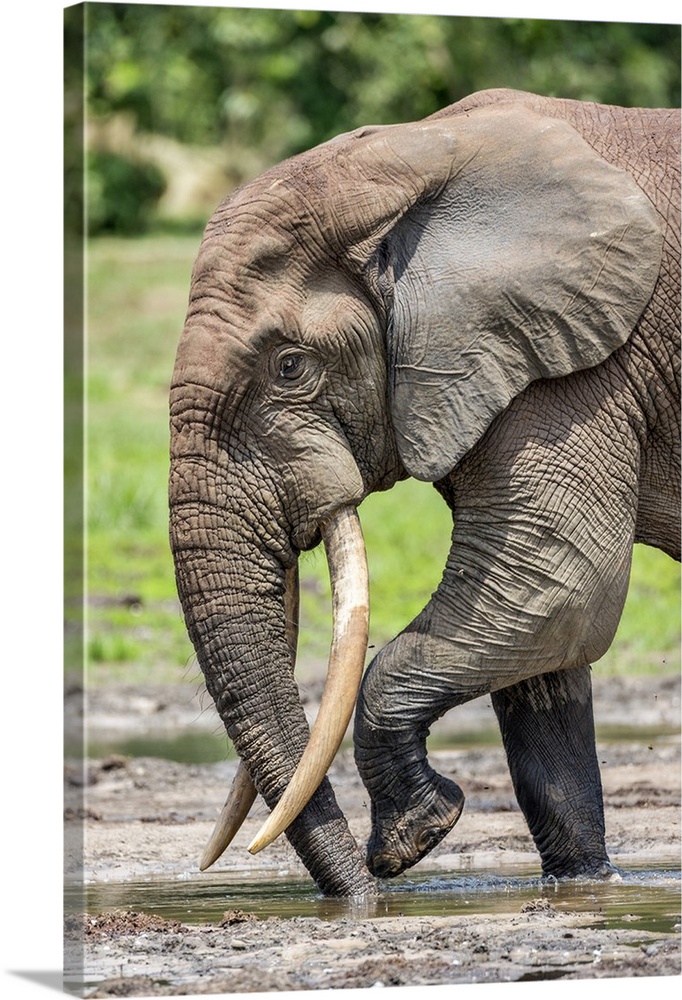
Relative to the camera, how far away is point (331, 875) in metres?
6.21

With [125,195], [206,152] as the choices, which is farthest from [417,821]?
[206,152]

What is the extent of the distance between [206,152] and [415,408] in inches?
565

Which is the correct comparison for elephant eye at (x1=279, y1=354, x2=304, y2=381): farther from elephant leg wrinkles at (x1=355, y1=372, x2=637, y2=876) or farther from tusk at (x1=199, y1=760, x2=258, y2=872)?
tusk at (x1=199, y1=760, x2=258, y2=872)

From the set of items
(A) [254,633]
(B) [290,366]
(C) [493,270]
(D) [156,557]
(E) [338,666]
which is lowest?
(E) [338,666]

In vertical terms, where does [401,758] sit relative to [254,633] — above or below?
below

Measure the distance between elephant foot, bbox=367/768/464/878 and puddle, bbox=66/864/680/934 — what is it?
6.3 inches

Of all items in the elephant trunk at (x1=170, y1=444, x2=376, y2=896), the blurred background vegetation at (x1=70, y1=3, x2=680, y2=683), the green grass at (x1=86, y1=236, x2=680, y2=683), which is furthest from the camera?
the green grass at (x1=86, y1=236, x2=680, y2=683)

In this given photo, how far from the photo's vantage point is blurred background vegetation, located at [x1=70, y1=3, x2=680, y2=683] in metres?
9.67

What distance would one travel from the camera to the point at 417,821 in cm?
628

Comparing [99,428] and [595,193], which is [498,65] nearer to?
[595,193]

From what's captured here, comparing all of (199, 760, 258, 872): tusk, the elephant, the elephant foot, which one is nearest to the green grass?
(199, 760, 258, 872): tusk

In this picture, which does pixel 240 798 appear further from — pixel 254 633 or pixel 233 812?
pixel 254 633

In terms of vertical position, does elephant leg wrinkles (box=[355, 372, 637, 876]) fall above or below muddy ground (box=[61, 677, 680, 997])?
above

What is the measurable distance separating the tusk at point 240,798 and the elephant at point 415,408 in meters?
0.03
